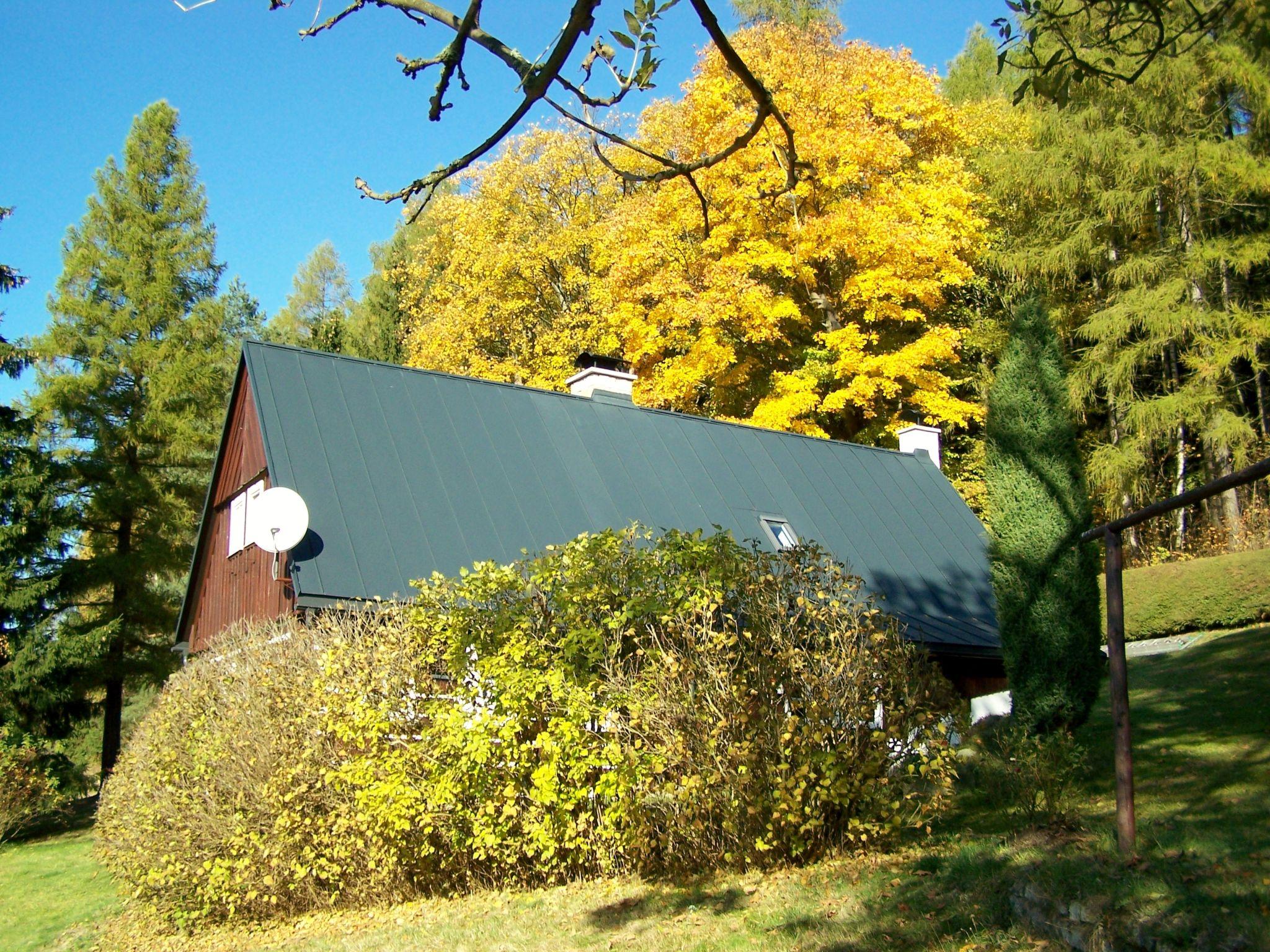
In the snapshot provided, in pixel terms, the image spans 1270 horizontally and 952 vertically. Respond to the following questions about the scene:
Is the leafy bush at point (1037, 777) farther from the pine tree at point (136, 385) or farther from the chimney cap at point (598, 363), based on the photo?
the pine tree at point (136, 385)

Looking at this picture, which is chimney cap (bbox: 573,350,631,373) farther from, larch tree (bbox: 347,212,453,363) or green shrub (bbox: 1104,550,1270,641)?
larch tree (bbox: 347,212,453,363)

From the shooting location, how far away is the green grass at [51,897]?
10.3 metres

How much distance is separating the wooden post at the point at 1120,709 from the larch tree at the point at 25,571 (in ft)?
55.7

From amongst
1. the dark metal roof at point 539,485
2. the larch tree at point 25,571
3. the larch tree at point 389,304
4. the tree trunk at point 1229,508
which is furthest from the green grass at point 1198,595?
the larch tree at point 389,304

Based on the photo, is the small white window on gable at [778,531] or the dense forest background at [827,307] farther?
the dense forest background at [827,307]

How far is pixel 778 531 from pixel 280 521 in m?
7.30

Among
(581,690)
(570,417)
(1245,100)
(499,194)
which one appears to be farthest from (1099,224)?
(581,690)

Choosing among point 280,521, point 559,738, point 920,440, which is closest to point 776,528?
point 920,440

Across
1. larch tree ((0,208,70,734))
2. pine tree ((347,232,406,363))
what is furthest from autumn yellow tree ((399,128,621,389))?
larch tree ((0,208,70,734))

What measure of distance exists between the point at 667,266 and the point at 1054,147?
836cm

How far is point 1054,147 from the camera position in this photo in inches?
874

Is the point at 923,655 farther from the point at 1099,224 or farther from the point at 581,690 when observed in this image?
the point at 1099,224

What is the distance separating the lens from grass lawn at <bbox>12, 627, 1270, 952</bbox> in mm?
4750

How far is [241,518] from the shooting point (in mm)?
14781
